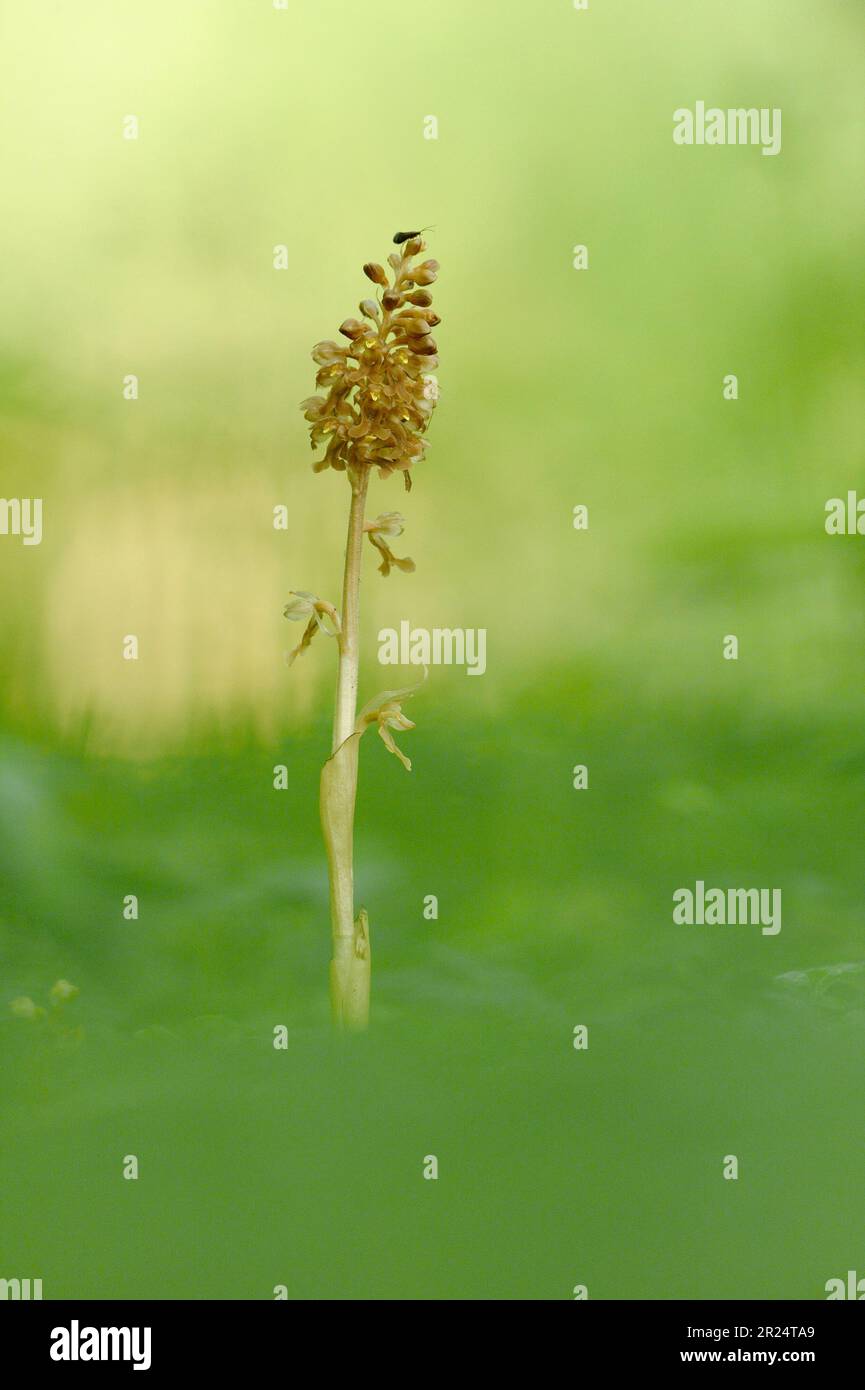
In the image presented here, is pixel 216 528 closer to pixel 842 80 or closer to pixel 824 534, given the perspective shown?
pixel 824 534

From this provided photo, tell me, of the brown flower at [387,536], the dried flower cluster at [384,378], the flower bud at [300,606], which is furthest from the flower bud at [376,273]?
the flower bud at [300,606]

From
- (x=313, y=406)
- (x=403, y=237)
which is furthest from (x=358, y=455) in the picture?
(x=403, y=237)

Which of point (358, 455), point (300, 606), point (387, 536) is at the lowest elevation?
point (300, 606)

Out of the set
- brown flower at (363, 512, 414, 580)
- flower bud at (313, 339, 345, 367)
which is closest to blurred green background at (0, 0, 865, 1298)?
brown flower at (363, 512, 414, 580)

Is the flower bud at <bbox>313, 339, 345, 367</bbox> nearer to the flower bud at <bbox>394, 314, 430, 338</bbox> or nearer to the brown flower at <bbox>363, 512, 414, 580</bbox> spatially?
the flower bud at <bbox>394, 314, 430, 338</bbox>

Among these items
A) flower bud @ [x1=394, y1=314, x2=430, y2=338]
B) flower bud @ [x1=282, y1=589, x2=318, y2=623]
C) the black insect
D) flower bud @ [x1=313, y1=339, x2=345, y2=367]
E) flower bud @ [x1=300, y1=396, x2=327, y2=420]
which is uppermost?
the black insect

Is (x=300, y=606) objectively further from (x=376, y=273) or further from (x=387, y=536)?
(x=376, y=273)

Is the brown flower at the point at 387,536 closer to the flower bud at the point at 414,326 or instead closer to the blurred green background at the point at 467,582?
the blurred green background at the point at 467,582

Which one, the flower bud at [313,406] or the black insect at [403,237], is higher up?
the black insect at [403,237]
